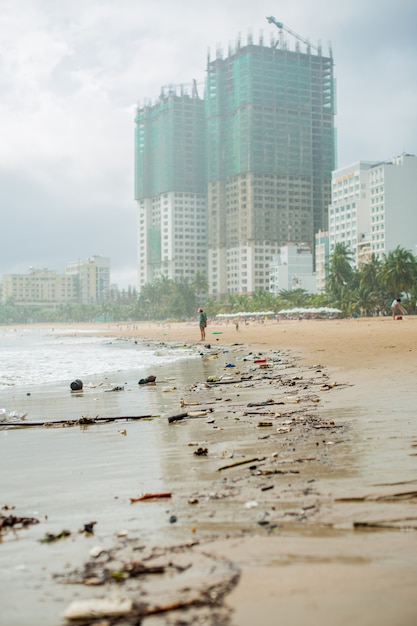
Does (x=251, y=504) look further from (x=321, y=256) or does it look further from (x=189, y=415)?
(x=321, y=256)

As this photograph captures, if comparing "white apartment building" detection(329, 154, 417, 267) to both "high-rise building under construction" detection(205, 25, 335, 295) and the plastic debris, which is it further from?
the plastic debris

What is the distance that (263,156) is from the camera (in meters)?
180

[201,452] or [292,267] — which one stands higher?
[292,267]

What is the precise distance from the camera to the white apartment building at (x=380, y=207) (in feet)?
427

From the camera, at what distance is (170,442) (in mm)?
7094

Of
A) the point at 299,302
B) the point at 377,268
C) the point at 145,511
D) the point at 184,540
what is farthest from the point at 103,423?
the point at 299,302

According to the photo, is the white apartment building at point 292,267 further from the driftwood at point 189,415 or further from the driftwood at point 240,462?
the driftwood at point 240,462

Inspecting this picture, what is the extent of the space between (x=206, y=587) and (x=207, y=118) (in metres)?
202

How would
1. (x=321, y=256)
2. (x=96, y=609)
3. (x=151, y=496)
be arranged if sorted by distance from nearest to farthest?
(x=96, y=609), (x=151, y=496), (x=321, y=256)

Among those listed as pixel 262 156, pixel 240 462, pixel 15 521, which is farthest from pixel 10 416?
pixel 262 156

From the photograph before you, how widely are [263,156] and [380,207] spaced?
190ft

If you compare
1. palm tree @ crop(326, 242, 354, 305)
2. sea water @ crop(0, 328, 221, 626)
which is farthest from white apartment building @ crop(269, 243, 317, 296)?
sea water @ crop(0, 328, 221, 626)

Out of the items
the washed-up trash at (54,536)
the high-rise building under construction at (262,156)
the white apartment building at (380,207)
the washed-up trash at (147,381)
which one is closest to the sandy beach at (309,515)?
the washed-up trash at (54,536)

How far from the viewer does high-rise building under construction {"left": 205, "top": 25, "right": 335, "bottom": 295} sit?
179125 millimetres
